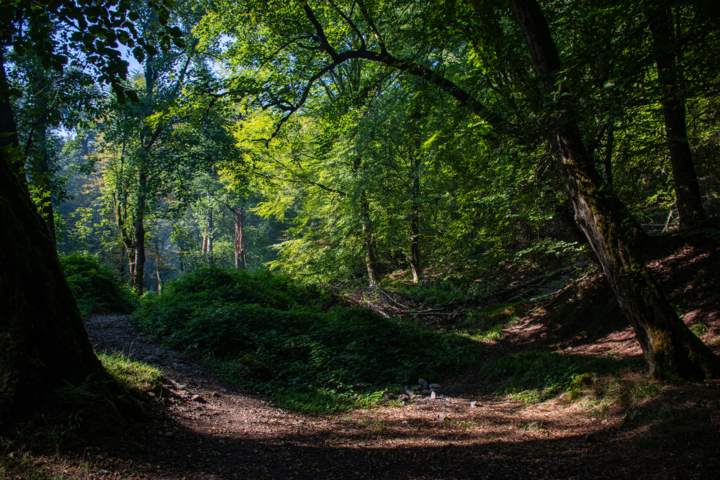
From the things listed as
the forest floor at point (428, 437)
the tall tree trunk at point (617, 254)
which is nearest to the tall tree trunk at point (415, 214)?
the tall tree trunk at point (617, 254)

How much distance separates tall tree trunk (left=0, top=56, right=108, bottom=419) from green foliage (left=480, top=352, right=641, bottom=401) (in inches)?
→ 217

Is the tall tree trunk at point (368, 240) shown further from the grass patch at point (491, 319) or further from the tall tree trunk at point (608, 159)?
the tall tree trunk at point (608, 159)

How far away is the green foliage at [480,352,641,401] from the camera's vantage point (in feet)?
16.6

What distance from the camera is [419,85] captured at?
6809 millimetres

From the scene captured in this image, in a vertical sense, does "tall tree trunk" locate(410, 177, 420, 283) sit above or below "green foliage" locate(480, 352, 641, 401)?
above

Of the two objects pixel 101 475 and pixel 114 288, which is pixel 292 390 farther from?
pixel 114 288

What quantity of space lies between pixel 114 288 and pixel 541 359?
39.3ft

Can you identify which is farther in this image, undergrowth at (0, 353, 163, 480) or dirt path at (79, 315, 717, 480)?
dirt path at (79, 315, 717, 480)

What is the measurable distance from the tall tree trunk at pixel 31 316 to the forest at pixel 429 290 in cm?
2

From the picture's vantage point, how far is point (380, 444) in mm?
3758

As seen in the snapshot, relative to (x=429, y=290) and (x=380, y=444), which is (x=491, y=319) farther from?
(x=380, y=444)

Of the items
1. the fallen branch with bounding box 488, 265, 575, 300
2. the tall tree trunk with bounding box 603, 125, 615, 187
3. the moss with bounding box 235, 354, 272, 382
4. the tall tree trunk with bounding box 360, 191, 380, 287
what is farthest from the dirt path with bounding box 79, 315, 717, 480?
the tall tree trunk with bounding box 360, 191, 380, 287

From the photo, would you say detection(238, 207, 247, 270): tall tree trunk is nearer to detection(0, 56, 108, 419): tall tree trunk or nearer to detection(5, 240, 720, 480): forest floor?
detection(5, 240, 720, 480): forest floor

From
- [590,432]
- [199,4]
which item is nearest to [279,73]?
[199,4]
